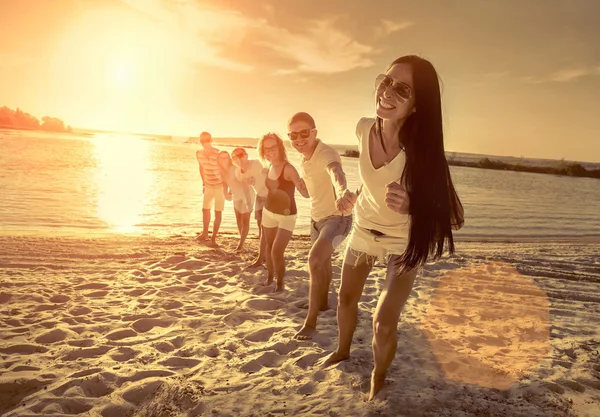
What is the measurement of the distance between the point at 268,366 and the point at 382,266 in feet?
16.0

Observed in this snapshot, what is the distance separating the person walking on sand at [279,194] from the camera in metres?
5.67

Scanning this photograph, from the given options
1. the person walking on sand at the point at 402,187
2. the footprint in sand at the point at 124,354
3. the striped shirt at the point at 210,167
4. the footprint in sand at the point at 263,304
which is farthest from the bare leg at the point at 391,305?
the striped shirt at the point at 210,167

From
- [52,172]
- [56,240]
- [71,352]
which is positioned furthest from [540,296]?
[52,172]

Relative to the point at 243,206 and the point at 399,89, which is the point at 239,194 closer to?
the point at 243,206

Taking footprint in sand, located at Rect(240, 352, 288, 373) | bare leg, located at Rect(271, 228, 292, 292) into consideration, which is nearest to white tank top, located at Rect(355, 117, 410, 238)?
footprint in sand, located at Rect(240, 352, 288, 373)

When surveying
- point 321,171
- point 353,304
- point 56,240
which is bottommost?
point 56,240

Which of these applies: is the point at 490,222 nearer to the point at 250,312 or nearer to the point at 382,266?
the point at 382,266

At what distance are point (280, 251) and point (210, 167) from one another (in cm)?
473

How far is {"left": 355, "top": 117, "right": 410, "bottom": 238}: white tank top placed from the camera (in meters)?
2.68

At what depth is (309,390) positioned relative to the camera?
337 cm

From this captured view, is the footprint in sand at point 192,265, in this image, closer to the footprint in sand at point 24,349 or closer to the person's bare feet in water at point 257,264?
the person's bare feet in water at point 257,264

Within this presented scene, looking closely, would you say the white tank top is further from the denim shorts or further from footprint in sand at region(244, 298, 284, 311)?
footprint in sand at region(244, 298, 284, 311)

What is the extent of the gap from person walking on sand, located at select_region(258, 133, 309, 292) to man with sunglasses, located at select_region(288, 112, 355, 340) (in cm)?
72

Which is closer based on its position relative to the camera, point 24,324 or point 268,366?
point 268,366
